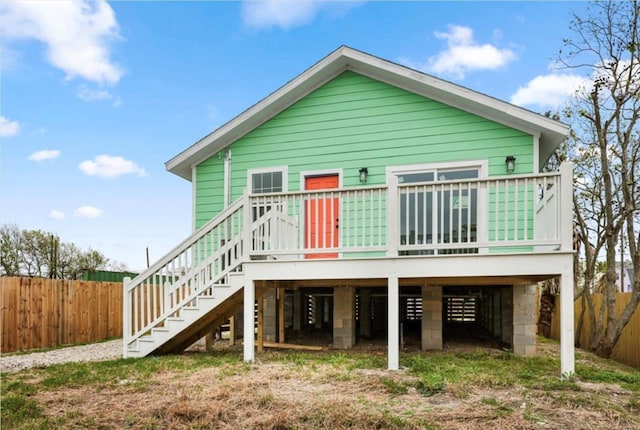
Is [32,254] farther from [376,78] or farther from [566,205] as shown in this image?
[566,205]

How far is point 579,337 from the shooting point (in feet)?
37.1

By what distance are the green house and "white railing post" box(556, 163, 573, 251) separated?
1cm

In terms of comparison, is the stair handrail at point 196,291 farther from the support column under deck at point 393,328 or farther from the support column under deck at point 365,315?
the support column under deck at point 365,315

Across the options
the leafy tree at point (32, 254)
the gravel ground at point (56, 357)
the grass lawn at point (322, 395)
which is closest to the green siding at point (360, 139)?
the gravel ground at point (56, 357)

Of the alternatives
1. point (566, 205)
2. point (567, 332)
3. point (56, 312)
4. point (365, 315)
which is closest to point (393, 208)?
point (566, 205)

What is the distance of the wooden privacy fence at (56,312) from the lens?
8773 mm

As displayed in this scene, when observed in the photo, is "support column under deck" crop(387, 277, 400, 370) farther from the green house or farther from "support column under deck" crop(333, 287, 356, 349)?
"support column under deck" crop(333, 287, 356, 349)

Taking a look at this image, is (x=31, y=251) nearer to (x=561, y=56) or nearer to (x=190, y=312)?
(x=190, y=312)

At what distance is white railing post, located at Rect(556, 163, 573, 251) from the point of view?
201 inches

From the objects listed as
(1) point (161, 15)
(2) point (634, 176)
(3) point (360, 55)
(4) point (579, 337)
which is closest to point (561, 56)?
(2) point (634, 176)

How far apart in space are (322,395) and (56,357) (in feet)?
18.8

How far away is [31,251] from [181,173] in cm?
1260

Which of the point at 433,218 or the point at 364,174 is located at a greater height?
the point at 364,174

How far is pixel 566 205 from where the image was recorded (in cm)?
513
